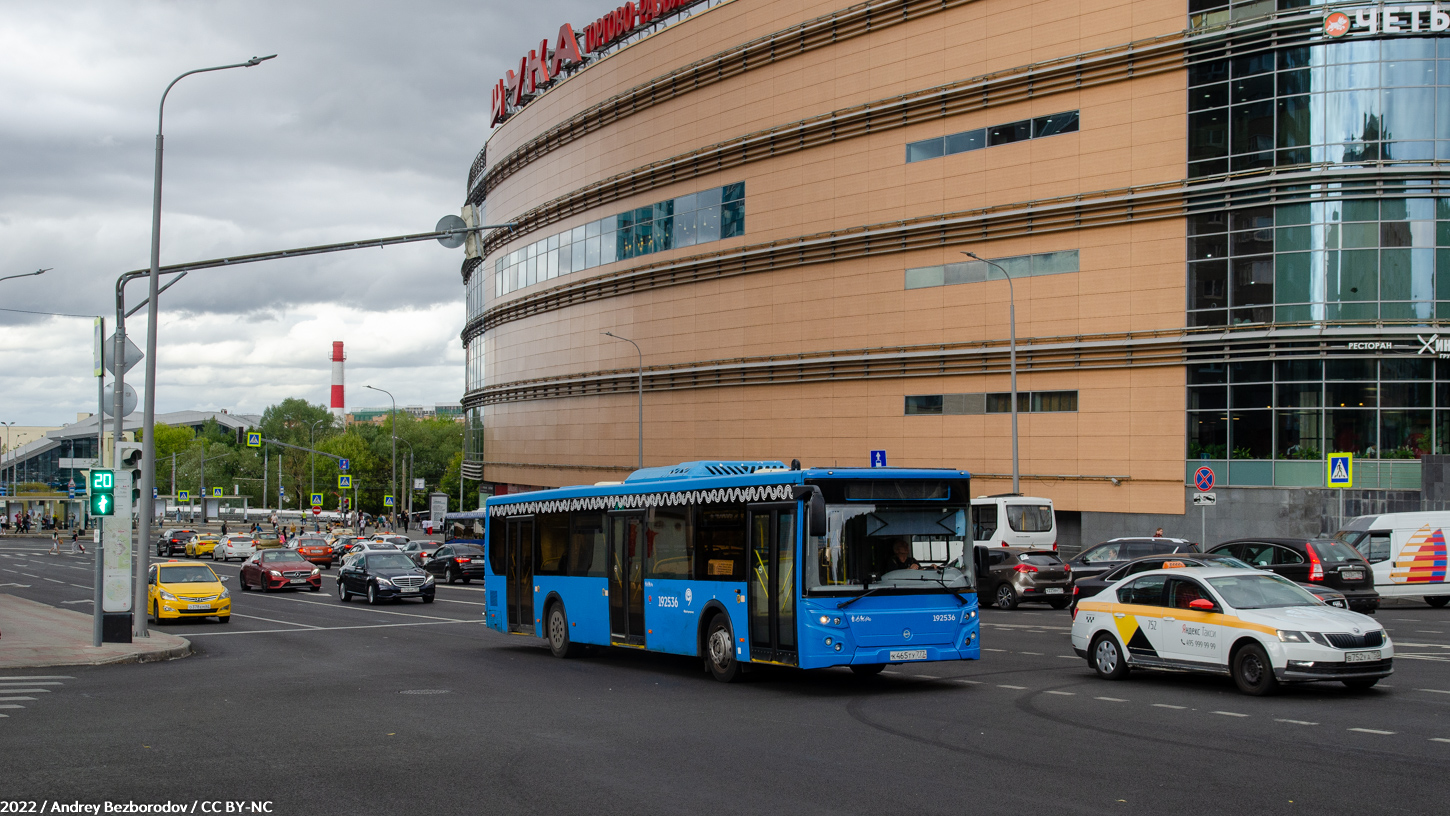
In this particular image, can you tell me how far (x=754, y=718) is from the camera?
13320 millimetres

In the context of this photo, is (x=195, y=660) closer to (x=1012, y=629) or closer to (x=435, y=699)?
(x=435, y=699)

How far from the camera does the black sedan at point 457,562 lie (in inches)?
1879

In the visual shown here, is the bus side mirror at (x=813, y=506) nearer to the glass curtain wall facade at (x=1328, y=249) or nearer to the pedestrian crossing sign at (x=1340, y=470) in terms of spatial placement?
the pedestrian crossing sign at (x=1340, y=470)

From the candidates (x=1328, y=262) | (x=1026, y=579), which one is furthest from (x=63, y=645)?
(x=1328, y=262)

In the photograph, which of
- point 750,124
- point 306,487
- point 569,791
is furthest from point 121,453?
point 306,487

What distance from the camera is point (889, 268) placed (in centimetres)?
4891

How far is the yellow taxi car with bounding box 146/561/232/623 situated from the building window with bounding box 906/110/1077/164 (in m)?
29.8

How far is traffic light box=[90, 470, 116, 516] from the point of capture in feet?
71.9

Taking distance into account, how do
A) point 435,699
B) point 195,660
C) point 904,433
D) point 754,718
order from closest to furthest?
point 754,718 → point 435,699 → point 195,660 → point 904,433

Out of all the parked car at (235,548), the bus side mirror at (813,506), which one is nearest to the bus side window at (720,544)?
the bus side mirror at (813,506)

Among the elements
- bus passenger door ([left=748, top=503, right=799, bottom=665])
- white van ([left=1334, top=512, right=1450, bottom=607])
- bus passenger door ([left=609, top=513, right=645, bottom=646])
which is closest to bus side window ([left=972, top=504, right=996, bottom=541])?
white van ([left=1334, top=512, right=1450, bottom=607])

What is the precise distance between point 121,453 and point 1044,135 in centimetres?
3252

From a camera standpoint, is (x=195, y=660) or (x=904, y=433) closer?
(x=195, y=660)

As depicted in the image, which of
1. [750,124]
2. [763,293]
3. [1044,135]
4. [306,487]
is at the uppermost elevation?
[750,124]
